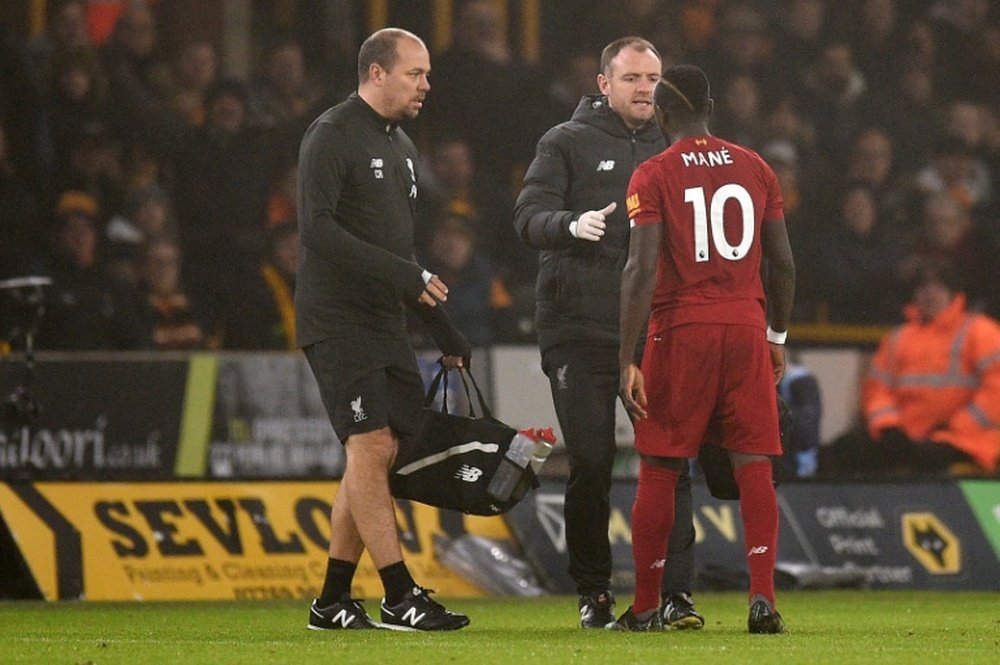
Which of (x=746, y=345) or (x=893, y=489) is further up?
(x=746, y=345)

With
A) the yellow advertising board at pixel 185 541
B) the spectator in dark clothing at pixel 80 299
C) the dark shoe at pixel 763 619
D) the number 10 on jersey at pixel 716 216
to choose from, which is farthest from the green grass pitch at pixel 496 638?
the spectator in dark clothing at pixel 80 299

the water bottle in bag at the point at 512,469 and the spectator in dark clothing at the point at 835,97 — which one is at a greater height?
the spectator in dark clothing at the point at 835,97

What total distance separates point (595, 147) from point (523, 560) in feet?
11.5

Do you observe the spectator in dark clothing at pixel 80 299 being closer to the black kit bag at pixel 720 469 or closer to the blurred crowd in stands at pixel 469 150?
the blurred crowd in stands at pixel 469 150

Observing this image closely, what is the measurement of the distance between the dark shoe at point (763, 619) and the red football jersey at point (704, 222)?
99cm

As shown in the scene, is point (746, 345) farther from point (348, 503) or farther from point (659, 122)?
point (348, 503)

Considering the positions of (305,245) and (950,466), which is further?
(950,466)

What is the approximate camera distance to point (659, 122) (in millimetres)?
6855

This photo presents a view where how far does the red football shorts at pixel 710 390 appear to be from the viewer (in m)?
6.68

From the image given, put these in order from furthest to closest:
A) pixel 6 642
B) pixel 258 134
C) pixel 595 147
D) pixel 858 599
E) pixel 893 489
A: pixel 258 134
pixel 893 489
pixel 858 599
pixel 595 147
pixel 6 642

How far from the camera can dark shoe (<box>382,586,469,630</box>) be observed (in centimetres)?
691

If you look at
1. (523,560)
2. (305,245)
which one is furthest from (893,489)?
(305,245)

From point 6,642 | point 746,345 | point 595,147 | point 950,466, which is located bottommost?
point 950,466

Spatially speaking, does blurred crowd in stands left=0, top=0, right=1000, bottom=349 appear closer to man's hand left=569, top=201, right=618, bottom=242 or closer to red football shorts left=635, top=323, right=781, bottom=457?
man's hand left=569, top=201, right=618, bottom=242
